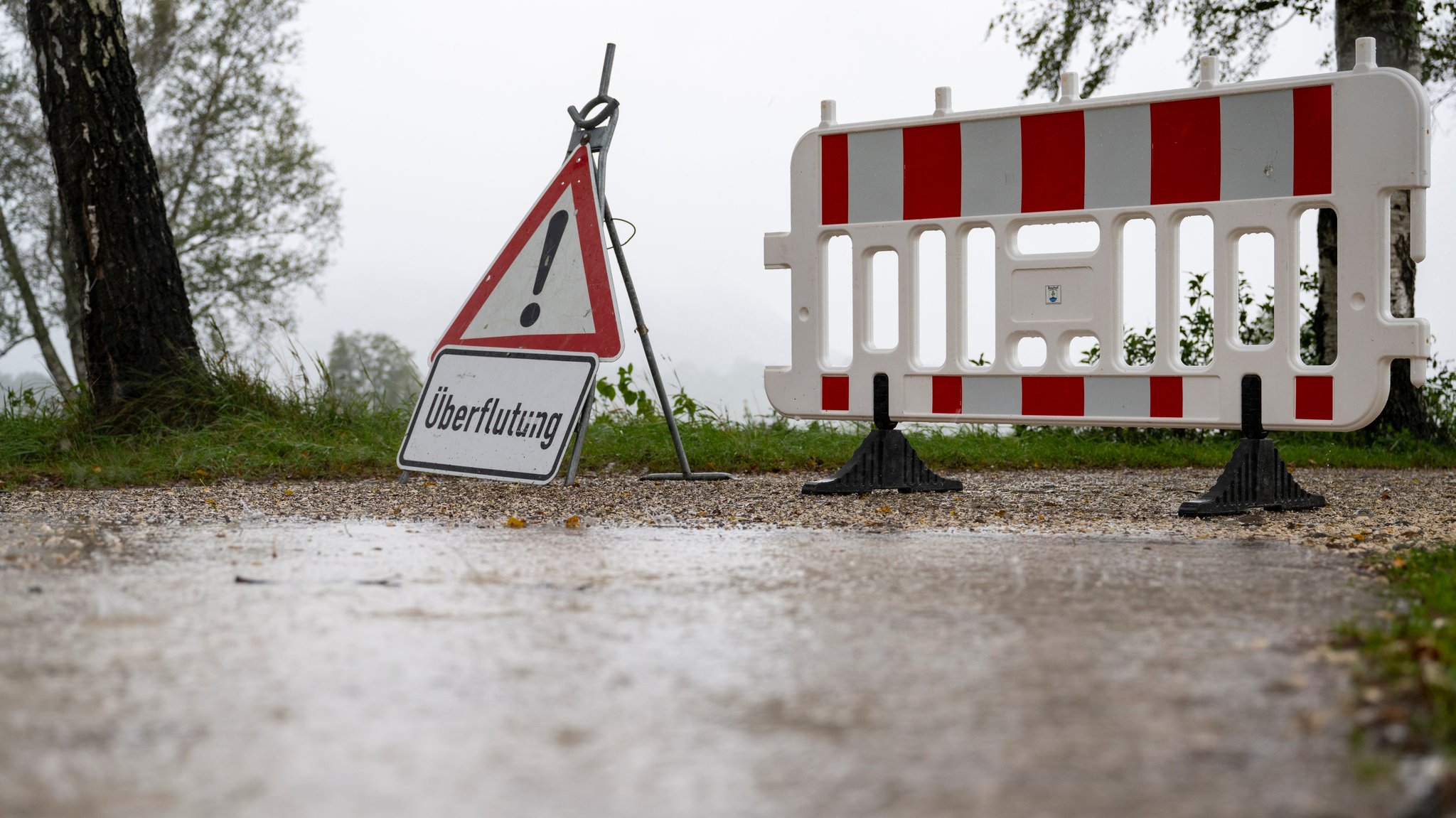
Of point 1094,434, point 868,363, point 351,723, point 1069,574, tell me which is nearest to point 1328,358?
point 1094,434

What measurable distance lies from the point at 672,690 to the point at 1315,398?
3503 mm

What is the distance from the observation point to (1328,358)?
8023 mm

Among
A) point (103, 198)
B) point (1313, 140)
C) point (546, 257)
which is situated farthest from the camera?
point (103, 198)

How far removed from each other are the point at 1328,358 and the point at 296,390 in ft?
20.8

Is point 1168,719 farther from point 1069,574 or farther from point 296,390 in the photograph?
point 296,390

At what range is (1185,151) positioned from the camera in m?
A: 4.73

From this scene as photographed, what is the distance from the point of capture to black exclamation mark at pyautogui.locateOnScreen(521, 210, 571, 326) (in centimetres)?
525

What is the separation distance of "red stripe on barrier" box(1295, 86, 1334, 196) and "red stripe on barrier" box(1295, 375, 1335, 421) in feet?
→ 2.16

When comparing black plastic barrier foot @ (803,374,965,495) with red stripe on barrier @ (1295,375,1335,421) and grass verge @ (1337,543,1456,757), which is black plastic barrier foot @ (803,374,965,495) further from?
grass verge @ (1337,543,1456,757)

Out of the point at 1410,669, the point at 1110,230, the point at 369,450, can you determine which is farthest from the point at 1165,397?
the point at 369,450

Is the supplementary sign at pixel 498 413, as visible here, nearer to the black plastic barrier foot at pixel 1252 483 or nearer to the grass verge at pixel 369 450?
the grass verge at pixel 369 450

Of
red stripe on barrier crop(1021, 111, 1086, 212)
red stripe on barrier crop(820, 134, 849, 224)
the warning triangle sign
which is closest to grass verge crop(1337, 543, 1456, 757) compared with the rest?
red stripe on barrier crop(1021, 111, 1086, 212)

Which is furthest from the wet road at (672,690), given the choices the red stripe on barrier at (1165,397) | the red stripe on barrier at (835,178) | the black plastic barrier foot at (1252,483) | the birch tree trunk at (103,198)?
the birch tree trunk at (103,198)

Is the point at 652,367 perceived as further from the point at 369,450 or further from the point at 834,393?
the point at 369,450
